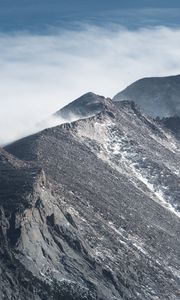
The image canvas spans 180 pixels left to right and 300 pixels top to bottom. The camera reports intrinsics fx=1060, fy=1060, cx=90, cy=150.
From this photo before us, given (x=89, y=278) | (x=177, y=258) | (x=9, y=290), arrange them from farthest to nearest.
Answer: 1. (x=177, y=258)
2. (x=89, y=278)
3. (x=9, y=290)

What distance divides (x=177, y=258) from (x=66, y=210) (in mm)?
24587

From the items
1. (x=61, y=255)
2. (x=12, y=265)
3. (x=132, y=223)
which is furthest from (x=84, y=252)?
(x=132, y=223)

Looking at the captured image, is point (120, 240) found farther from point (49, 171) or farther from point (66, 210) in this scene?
point (49, 171)

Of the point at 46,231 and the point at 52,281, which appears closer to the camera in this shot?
the point at 52,281

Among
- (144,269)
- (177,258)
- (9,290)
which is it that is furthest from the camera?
(177,258)

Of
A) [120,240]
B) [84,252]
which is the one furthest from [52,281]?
[120,240]

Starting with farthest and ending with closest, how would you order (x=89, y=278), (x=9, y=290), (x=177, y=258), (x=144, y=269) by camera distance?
(x=177, y=258)
(x=144, y=269)
(x=89, y=278)
(x=9, y=290)

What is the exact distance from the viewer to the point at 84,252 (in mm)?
164125

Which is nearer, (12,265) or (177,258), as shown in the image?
(12,265)

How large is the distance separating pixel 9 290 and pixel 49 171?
51.4 metres

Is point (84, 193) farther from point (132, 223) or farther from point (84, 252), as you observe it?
point (84, 252)

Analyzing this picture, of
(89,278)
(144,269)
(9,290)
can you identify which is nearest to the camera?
(9,290)

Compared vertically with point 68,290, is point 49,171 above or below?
above

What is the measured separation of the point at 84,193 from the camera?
627ft
